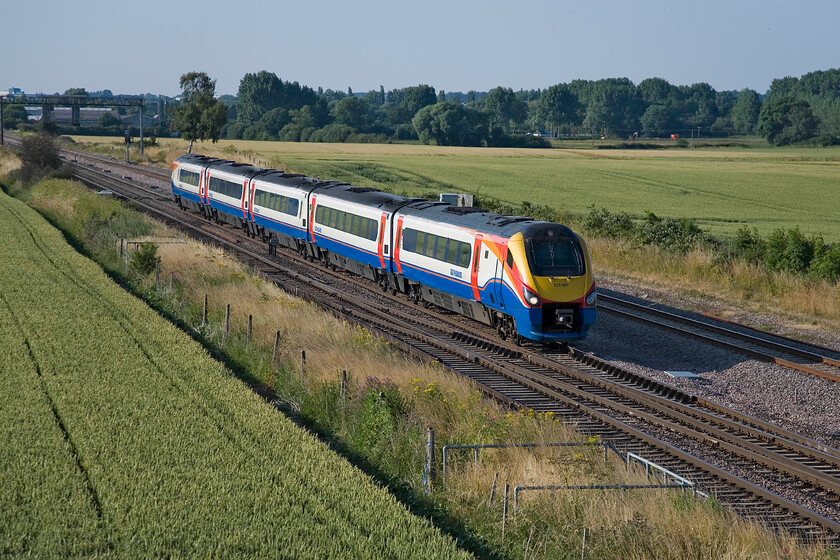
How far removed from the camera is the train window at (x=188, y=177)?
152ft

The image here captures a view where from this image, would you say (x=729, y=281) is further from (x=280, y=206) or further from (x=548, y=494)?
(x=548, y=494)

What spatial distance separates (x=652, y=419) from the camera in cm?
1564

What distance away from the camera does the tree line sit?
423 feet

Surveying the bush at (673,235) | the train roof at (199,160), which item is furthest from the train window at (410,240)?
the train roof at (199,160)

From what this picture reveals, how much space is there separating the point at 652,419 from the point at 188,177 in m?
36.4

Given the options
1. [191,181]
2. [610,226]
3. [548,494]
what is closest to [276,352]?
[548,494]

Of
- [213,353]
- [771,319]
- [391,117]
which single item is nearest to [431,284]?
[213,353]

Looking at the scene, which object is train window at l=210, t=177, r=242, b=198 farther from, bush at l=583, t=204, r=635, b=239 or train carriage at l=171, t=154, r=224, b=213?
bush at l=583, t=204, r=635, b=239

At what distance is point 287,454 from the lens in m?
12.9

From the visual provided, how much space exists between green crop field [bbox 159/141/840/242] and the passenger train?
56.9 ft

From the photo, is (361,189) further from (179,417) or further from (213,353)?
(179,417)

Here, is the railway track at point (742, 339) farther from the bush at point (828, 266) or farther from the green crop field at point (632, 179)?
the green crop field at point (632, 179)

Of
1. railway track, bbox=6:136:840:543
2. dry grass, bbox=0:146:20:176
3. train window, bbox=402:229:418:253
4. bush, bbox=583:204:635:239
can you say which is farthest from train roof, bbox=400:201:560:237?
dry grass, bbox=0:146:20:176

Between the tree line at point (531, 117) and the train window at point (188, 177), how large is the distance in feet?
245
